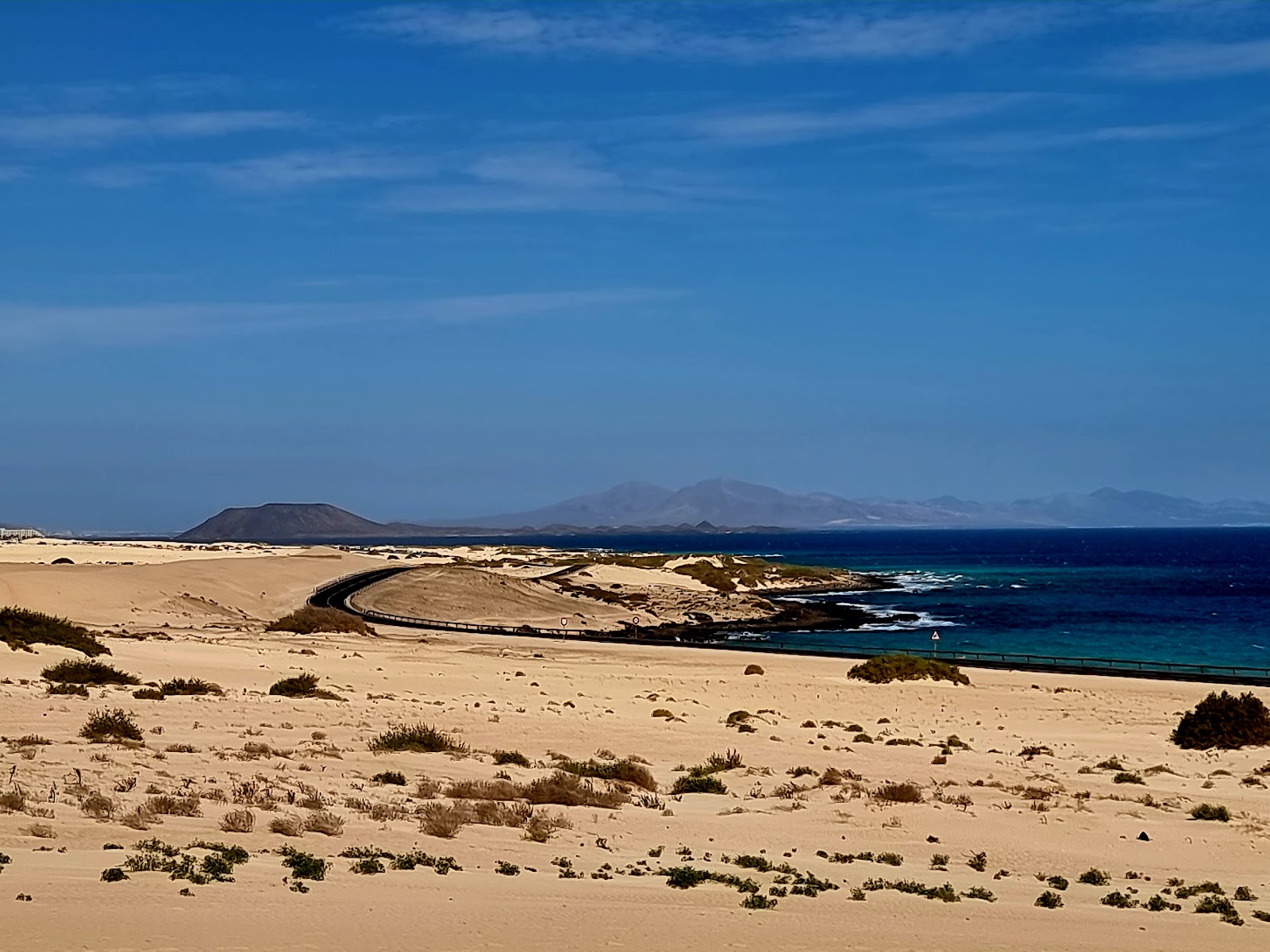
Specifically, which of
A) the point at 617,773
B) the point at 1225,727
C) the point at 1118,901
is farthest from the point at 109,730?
the point at 1225,727

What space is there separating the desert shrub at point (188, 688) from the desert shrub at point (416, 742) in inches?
345

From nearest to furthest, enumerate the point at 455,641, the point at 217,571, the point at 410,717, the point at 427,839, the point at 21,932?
1. the point at 21,932
2. the point at 427,839
3. the point at 410,717
4. the point at 455,641
5. the point at 217,571

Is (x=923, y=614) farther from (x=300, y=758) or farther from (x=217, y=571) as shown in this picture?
(x=300, y=758)

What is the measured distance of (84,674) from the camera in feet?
99.1

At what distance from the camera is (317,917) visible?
35.2 ft

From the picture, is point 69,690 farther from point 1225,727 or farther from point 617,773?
point 1225,727

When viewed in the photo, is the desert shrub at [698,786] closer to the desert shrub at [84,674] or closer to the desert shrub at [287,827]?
the desert shrub at [287,827]

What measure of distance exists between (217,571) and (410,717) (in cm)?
7739

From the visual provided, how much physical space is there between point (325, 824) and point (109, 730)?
796cm

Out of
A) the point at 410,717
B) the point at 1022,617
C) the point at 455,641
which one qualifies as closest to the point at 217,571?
the point at 455,641

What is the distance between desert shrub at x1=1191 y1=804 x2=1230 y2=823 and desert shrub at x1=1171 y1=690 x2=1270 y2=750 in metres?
10.2

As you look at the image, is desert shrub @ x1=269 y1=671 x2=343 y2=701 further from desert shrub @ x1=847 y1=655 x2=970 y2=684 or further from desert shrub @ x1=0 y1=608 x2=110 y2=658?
desert shrub @ x1=847 y1=655 x2=970 y2=684

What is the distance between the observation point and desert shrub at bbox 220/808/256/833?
46.8 feet

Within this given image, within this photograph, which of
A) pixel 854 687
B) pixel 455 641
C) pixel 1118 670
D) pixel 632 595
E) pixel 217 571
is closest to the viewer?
pixel 854 687
